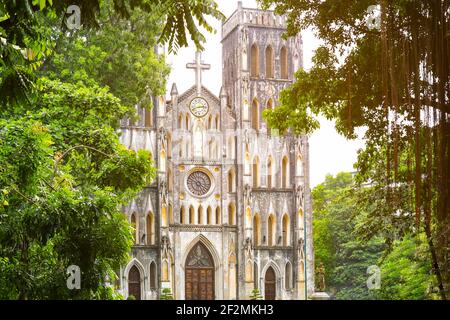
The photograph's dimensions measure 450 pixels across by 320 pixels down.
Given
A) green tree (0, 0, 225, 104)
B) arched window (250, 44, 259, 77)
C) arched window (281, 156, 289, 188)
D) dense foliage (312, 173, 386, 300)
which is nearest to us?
green tree (0, 0, 225, 104)

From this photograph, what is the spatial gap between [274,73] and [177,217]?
29.0ft

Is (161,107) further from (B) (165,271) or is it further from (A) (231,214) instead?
(B) (165,271)

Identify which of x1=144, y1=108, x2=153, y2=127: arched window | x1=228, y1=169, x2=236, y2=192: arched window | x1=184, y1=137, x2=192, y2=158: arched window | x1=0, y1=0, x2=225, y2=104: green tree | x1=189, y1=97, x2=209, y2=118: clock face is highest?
x1=189, y1=97, x2=209, y2=118: clock face

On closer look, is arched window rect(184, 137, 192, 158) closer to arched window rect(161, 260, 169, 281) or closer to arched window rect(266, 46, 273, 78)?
arched window rect(266, 46, 273, 78)

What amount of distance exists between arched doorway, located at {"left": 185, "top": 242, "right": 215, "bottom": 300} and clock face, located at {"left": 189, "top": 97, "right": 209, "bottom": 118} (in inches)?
256

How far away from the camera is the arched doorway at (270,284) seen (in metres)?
46.6

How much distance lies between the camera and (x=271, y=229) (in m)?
47.6

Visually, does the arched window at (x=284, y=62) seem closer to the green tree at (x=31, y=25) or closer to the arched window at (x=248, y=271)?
the arched window at (x=248, y=271)

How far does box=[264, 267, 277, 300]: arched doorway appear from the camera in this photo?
153 feet

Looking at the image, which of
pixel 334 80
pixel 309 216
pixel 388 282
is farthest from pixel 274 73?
pixel 334 80

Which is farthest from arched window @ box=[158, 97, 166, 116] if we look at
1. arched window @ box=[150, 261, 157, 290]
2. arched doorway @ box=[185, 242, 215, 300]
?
arched window @ box=[150, 261, 157, 290]

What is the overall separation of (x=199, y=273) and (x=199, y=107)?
8.25m

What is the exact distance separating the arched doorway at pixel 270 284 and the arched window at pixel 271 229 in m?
1.34

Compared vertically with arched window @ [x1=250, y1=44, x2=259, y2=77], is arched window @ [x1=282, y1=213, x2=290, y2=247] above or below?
below
